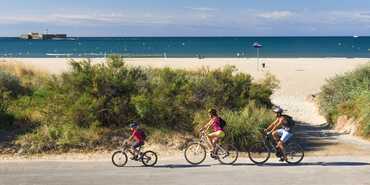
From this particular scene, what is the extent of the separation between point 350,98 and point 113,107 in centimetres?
962

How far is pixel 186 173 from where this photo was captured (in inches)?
537

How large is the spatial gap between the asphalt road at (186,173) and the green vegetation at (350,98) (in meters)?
4.33

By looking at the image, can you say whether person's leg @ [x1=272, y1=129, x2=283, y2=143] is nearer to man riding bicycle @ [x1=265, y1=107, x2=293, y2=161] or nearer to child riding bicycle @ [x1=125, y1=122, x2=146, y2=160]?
man riding bicycle @ [x1=265, y1=107, x2=293, y2=161]

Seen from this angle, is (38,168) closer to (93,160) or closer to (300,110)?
(93,160)

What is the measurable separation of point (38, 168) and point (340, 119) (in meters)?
11.4

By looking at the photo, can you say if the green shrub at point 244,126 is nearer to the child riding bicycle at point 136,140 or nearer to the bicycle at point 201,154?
the bicycle at point 201,154

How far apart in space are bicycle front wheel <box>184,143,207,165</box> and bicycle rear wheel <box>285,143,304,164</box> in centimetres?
197

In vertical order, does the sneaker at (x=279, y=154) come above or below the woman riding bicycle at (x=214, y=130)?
below

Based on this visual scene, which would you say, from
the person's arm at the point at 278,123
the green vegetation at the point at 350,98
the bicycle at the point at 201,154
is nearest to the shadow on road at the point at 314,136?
the green vegetation at the point at 350,98

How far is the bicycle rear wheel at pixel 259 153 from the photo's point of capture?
15172mm

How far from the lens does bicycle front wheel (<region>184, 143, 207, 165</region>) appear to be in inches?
592

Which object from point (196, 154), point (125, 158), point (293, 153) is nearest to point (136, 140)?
point (125, 158)

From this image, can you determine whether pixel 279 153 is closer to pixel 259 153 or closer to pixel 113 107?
pixel 259 153

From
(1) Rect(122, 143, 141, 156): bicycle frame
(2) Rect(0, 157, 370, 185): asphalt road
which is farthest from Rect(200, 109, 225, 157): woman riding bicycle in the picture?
(1) Rect(122, 143, 141, 156): bicycle frame
